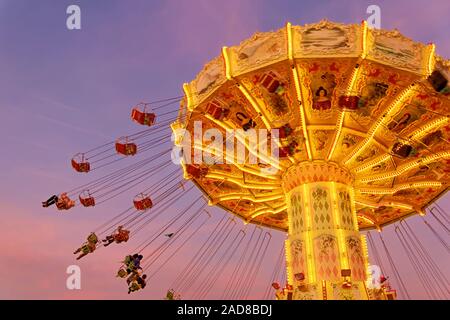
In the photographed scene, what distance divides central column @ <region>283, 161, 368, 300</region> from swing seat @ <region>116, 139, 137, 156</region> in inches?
222

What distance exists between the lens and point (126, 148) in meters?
15.4

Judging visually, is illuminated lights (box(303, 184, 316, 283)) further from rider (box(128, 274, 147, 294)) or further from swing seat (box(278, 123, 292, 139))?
rider (box(128, 274, 147, 294))

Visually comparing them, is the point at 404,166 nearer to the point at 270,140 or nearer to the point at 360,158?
the point at 360,158

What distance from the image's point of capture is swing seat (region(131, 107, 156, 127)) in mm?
14820

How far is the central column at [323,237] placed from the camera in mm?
13312

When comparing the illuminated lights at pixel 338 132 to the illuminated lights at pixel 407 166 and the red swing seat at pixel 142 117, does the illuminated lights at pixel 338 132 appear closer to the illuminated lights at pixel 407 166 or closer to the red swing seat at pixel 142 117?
the illuminated lights at pixel 407 166

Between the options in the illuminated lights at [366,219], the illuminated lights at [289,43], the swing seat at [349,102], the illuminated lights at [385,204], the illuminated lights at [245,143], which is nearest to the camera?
the illuminated lights at [289,43]

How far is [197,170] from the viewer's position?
1575 centimetres

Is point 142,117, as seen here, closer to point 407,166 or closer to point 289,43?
point 289,43

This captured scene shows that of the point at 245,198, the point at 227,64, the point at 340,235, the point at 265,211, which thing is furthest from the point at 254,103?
the point at 265,211

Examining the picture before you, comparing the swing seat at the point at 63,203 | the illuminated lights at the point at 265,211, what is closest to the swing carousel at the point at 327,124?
the illuminated lights at the point at 265,211

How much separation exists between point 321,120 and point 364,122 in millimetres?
1372

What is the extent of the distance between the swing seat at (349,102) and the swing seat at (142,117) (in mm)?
6287
